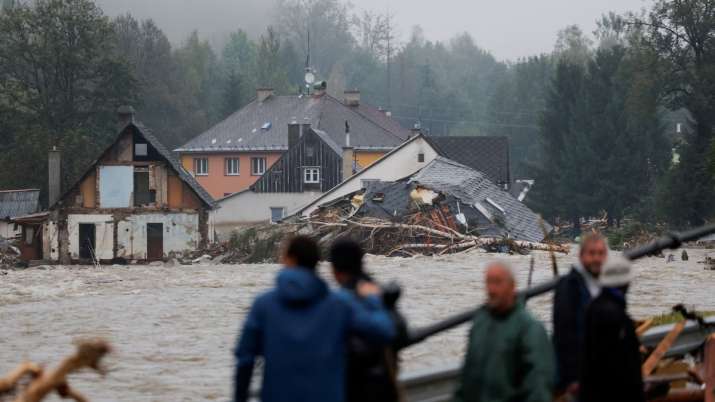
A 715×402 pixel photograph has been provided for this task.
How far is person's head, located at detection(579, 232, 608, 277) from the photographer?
805 cm

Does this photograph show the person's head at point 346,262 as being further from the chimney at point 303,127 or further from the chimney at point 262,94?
the chimney at point 262,94

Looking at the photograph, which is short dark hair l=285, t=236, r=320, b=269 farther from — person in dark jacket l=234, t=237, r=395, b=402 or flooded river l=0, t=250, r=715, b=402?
flooded river l=0, t=250, r=715, b=402

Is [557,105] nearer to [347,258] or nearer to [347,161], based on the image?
[347,161]

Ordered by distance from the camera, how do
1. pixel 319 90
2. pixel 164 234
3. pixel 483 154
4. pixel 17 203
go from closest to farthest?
pixel 164 234
pixel 17 203
pixel 483 154
pixel 319 90

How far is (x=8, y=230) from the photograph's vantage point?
63031mm

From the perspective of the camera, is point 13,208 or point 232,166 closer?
point 13,208

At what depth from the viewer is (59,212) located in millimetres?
60438

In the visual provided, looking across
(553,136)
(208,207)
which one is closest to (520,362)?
(208,207)

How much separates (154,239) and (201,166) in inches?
1181

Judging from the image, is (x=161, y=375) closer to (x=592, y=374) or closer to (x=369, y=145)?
(x=592, y=374)

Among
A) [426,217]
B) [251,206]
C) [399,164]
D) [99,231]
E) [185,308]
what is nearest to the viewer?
[185,308]

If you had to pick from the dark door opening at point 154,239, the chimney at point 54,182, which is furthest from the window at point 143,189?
the chimney at point 54,182

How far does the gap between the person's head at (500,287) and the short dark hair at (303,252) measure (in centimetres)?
109

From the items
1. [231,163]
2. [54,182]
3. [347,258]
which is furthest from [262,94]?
[347,258]
